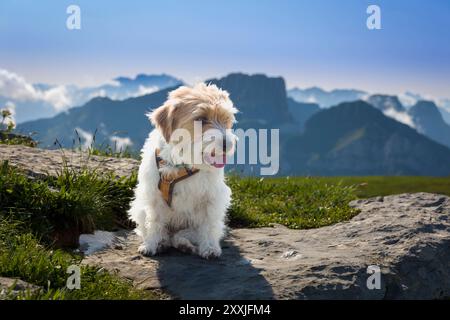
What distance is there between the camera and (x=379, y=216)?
10.2m

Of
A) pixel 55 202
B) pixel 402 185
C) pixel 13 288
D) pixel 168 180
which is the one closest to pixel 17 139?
pixel 55 202

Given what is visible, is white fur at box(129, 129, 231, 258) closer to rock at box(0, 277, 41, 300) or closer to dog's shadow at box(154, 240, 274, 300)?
dog's shadow at box(154, 240, 274, 300)

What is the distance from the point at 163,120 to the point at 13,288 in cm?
291

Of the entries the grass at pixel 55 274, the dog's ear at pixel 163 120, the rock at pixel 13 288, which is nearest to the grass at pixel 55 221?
the grass at pixel 55 274

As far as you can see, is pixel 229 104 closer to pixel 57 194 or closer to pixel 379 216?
pixel 57 194

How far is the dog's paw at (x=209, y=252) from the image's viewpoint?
748 centimetres

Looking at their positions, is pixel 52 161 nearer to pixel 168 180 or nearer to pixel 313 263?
pixel 168 180

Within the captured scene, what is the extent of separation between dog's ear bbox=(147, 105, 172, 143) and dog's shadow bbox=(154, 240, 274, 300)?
1.75 metres

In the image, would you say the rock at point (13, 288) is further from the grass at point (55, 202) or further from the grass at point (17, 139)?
the grass at point (17, 139)

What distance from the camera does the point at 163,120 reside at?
7242mm

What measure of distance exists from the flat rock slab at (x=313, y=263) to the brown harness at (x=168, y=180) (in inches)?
35.5

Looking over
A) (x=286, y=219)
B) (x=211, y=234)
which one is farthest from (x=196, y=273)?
(x=286, y=219)
